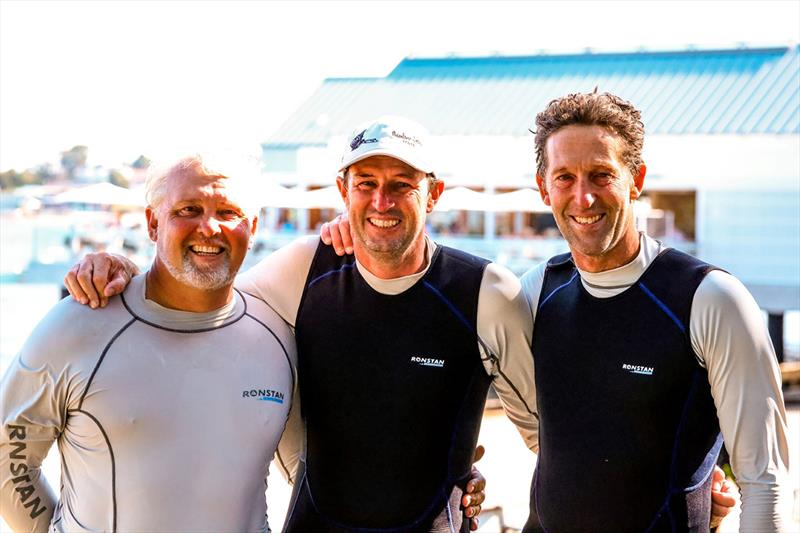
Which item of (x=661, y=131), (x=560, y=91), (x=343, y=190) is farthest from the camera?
(x=560, y=91)

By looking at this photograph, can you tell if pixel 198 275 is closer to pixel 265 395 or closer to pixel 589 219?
pixel 265 395

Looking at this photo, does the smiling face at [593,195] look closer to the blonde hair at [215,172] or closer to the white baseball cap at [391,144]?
the white baseball cap at [391,144]

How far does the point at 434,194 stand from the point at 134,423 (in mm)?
1263

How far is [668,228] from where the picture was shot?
95.9 ft

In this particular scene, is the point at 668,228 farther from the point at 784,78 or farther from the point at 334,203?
the point at 334,203

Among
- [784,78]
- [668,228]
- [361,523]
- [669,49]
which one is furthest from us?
[669,49]

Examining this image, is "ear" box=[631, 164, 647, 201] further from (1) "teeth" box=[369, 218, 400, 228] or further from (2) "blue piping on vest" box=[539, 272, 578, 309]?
(1) "teeth" box=[369, 218, 400, 228]

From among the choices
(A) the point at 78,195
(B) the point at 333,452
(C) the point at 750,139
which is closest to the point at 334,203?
(A) the point at 78,195

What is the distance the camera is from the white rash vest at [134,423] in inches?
97.7

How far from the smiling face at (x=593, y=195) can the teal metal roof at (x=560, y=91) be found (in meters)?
29.0

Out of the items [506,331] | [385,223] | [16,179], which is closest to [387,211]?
[385,223]

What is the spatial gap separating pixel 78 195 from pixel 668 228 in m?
19.3

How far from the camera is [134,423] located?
2.49m

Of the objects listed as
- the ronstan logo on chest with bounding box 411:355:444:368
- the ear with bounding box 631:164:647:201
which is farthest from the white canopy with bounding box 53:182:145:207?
the ear with bounding box 631:164:647:201
